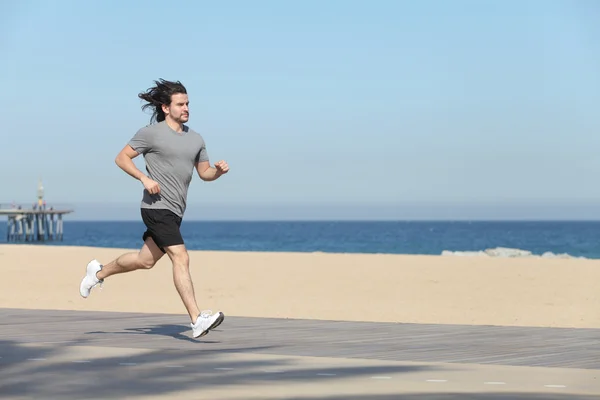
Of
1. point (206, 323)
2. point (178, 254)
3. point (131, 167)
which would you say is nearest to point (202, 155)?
point (131, 167)

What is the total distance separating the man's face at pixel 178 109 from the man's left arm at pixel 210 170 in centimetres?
37

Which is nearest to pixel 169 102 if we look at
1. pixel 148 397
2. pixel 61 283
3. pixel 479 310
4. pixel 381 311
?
pixel 148 397

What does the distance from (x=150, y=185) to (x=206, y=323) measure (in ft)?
3.49

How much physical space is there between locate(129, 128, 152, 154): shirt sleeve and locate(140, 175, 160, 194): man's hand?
1.16ft

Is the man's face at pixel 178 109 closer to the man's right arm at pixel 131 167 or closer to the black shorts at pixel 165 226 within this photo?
the man's right arm at pixel 131 167

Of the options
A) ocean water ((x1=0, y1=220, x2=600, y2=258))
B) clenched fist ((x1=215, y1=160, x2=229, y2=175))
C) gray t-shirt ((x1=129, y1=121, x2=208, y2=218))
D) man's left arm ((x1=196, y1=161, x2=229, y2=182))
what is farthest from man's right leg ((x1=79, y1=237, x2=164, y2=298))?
ocean water ((x1=0, y1=220, x2=600, y2=258))

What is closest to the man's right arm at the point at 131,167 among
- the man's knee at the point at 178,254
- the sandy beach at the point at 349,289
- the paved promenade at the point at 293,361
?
the man's knee at the point at 178,254

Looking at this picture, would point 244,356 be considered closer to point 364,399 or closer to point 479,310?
point 364,399

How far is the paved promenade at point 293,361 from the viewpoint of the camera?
5578mm

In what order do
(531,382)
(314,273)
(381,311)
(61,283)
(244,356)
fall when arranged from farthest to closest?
(314,273) < (61,283) < (381,311) < (244,356) < (531,382)

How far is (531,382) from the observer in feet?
19.3

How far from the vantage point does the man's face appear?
8281mm

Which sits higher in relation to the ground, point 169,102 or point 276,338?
point 169,102

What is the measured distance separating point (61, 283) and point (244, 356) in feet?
44.8
